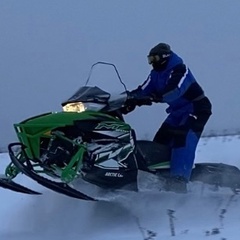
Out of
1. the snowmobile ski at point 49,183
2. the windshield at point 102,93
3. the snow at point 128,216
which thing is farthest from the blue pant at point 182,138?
the snowmobile ski at point 49,183

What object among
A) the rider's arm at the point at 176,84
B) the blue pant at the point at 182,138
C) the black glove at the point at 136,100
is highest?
the rider's arm at the point at 176,84

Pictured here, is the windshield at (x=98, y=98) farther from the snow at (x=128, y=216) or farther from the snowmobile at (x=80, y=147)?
the snow at (x=128, y=216)

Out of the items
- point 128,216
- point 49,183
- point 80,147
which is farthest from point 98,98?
point 128,216

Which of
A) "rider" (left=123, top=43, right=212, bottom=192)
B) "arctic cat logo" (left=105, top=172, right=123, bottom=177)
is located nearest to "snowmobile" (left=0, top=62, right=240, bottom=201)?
"arctic cat logo" (left=105, top=172, right=123, bottom=177)

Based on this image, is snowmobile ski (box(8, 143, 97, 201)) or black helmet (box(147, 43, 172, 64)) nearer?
snowmobile ski (box(8, 143, 97, 201))

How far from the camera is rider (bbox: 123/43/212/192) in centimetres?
595

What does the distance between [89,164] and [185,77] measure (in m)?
1.13

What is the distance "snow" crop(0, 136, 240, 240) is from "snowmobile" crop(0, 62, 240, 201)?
0.95ft

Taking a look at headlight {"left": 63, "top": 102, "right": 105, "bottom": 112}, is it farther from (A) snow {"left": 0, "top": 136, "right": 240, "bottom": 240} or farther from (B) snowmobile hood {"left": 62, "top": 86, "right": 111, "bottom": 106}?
(A) snow {"left": 0, "top": 136, "right": 240, "bottom": 240}

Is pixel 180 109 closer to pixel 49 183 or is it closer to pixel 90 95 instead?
pixel 90 95

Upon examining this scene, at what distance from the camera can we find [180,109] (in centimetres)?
632

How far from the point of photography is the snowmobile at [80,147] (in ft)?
17.8

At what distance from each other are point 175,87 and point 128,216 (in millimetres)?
1130

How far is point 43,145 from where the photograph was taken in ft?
18.2
